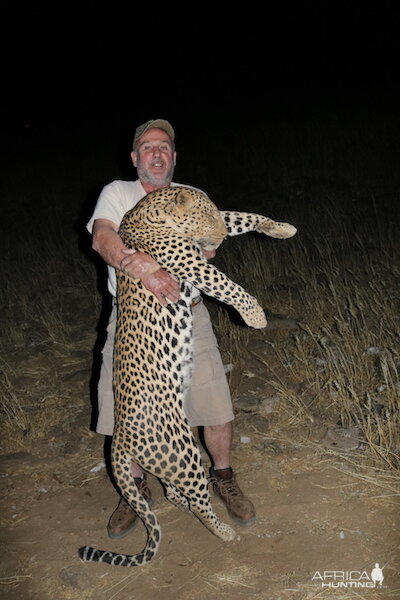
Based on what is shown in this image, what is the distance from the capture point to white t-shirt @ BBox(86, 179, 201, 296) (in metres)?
3.32

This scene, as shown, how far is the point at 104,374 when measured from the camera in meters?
3.40

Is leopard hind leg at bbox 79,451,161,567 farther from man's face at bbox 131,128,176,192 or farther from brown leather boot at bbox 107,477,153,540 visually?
man's face at bbox 131,128,176,192

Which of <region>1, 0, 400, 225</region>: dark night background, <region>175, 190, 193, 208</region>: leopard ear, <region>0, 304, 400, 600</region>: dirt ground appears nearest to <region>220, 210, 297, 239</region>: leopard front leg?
<region>175, 190, 193, 208</region>: leopard ear

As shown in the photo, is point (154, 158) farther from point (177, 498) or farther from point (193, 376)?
point (177, 498)

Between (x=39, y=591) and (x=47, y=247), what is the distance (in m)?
6.55

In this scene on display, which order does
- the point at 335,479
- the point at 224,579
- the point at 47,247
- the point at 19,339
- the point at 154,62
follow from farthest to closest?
the point at 154,62, the point at 47,247, the point at 19,339, the point at 335,479, the point at 224,579

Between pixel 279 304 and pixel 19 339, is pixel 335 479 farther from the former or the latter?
pixel 19 339

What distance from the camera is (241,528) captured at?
319 centimetres

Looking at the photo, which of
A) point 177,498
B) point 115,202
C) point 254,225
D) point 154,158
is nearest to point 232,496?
point 177,498

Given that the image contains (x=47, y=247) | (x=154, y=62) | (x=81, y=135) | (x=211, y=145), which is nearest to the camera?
(x=47, y=247)

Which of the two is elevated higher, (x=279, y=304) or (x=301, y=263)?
(x=301, y=263)

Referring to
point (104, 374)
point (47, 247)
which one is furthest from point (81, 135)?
point (104, 374)

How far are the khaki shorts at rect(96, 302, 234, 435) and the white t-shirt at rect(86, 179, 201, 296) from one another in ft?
1.62

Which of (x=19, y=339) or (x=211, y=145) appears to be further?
(x=211, y=145)
